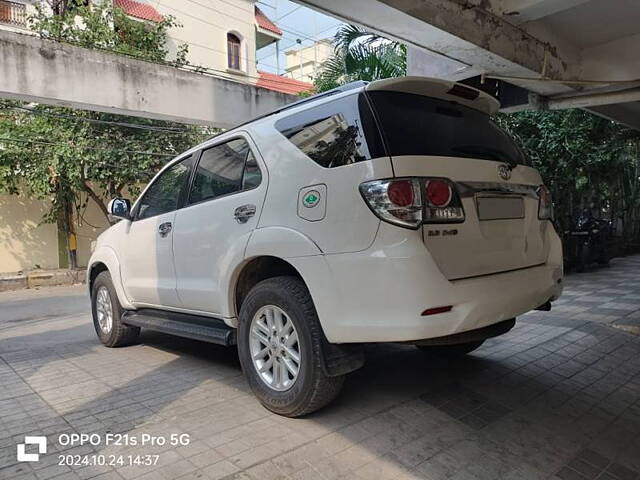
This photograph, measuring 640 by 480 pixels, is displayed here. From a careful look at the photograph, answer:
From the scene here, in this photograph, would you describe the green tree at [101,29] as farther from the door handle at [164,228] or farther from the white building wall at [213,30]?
the door handle at [164,228]

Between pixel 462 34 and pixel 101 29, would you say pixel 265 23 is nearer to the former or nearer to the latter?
pixel 101 29

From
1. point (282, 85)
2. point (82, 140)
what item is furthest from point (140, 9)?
point (82, 140)

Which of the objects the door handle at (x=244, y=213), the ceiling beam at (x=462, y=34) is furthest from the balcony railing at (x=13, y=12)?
the door handle at (x=244, y=213)

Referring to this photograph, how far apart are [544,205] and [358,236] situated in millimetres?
1575

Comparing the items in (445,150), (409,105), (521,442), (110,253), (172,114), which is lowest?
(521,442)

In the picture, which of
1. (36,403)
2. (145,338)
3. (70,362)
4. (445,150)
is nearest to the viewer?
(445,150)

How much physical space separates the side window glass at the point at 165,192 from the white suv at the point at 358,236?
419 mm

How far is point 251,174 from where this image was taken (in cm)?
331

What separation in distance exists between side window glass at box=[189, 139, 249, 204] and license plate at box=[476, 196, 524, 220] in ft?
5.41

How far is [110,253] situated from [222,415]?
256 centimetres

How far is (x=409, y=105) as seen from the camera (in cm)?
280

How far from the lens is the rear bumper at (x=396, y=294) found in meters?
2.36

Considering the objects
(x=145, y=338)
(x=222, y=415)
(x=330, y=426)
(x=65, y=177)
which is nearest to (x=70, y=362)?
(x=145, y=338)

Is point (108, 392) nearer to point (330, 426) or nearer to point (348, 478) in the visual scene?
point (330, 426)
